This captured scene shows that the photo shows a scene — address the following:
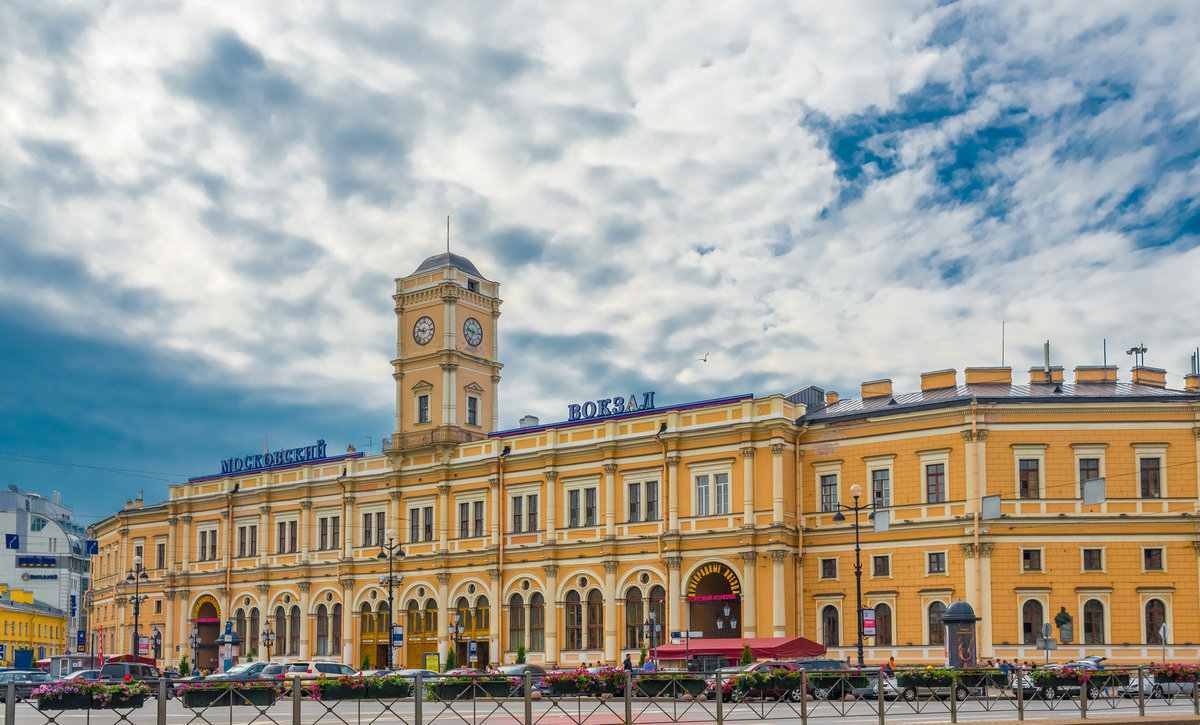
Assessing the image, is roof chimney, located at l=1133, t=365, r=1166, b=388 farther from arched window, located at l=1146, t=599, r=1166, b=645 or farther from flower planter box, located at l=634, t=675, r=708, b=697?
flower planter box, located at l=634, t=675, r=708, b=697

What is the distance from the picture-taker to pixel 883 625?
5972 cm

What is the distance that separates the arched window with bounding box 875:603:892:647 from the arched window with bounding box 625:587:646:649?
1173 centimetres

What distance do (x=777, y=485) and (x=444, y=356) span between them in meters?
23.1

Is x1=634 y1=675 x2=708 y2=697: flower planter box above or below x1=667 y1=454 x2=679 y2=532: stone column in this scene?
below

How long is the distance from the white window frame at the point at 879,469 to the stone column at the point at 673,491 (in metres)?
9.35

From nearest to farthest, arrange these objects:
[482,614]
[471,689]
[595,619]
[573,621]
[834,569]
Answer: [471,689], [834,569], [595,619], [573,621], [482,614]

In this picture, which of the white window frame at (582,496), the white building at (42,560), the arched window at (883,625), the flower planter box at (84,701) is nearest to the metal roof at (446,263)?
the white window frame at (582,496)

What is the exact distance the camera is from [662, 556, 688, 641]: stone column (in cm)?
6331

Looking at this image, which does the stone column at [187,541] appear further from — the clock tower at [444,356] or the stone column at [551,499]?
the stone column at [551,499]

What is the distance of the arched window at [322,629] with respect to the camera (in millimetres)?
78250

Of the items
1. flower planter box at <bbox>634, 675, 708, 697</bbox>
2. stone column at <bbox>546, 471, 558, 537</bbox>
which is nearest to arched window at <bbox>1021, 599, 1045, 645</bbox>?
stone column at <bbox>546, 471, 558, 537</bbox>

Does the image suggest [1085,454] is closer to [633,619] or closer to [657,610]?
[657,610]

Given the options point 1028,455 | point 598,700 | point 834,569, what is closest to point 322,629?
point 834,569

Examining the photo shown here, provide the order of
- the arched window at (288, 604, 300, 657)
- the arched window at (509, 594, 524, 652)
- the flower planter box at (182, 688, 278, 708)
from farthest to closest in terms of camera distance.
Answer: the arched window at (288, 604, 300, 657), the arched window at (509, 594, 524, 652), the flower planter box at (182, 688, 278, 708)
